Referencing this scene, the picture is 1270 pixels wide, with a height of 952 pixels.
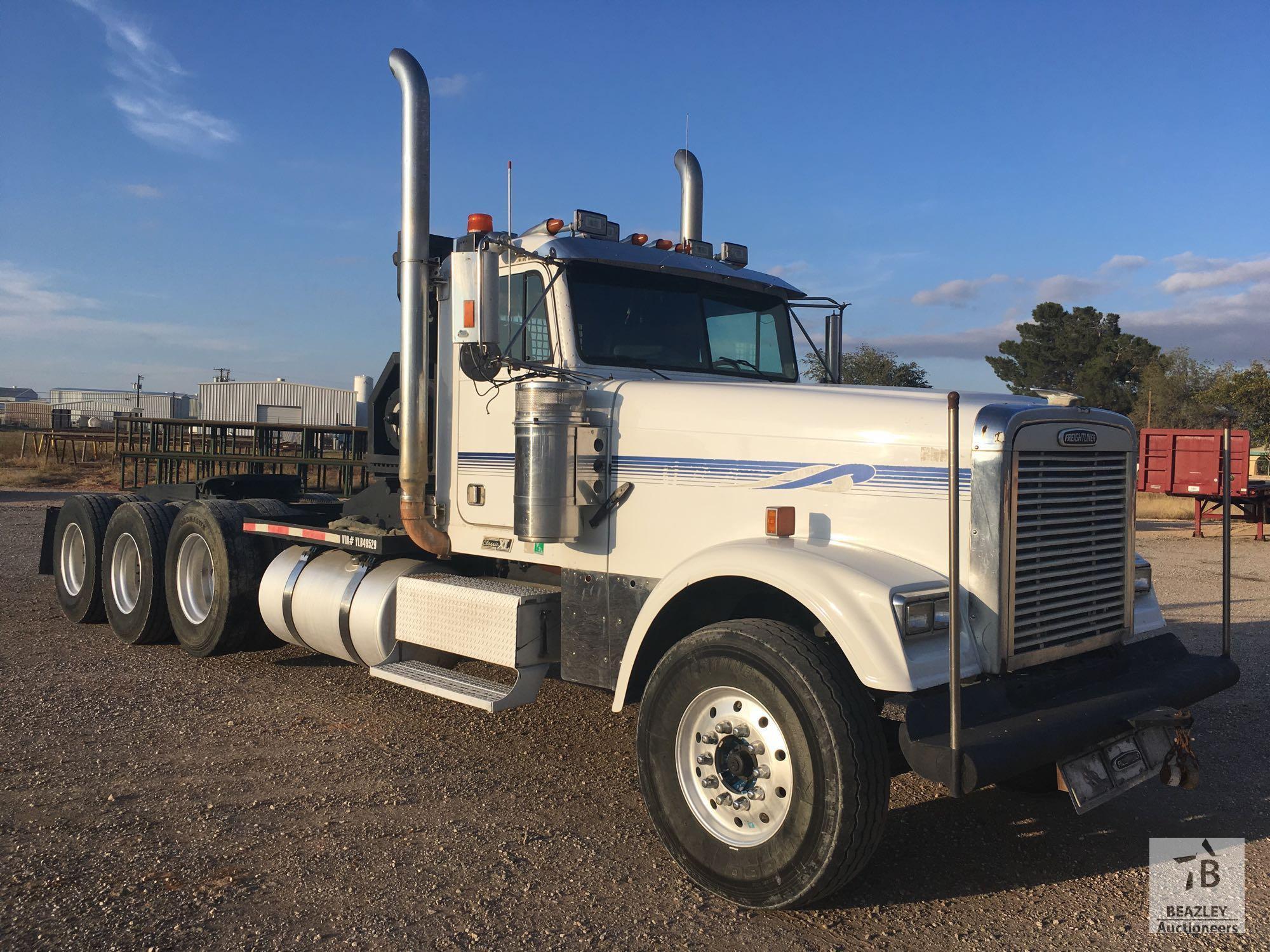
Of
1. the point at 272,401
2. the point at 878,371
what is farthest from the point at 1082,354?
the point at 878,371

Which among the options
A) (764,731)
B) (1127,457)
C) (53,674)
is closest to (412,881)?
(764,731)

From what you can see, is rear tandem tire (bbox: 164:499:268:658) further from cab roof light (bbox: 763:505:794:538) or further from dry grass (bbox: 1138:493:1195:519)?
dry grass (bbox: 1138:493:1195:519)

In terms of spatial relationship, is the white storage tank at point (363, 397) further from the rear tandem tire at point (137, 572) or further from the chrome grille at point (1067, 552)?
the chrome grille at point (1067, 552)

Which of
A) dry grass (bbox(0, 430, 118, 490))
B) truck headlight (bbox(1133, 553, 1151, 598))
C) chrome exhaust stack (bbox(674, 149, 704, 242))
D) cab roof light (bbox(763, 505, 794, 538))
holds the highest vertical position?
chrome exhaust stack (bbox(674, 149, 704, 242))

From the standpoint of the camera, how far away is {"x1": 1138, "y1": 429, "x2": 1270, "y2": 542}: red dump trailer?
2023 cm

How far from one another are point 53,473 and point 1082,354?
41.5 meters

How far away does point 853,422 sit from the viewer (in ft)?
13.8

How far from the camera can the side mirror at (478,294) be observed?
479cm

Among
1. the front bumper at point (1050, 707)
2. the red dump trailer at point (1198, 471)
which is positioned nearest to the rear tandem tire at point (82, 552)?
the front bumper at point (1050, 707)

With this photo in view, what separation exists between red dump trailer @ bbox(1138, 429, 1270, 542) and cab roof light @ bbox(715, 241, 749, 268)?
55.7 ft

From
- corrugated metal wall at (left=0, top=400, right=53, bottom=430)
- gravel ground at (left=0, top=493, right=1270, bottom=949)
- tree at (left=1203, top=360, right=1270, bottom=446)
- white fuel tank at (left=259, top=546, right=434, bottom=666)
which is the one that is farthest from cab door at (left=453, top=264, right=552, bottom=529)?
corrugated metal wall at (left=0, top=400, right=53, bottom=430)

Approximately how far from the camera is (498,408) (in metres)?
5.50

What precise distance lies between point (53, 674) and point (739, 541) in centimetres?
546

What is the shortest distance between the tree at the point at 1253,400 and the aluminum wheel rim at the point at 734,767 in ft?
106
